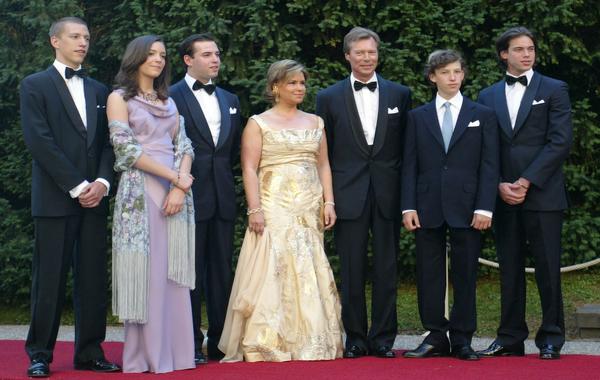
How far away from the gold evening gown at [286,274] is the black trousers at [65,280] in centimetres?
92

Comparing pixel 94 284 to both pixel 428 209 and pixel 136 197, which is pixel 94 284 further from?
pixel 428 209

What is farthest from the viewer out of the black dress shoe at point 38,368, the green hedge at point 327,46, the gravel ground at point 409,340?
the green hedge at point 327,46

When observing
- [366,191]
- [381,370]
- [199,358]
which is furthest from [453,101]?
[199,358]

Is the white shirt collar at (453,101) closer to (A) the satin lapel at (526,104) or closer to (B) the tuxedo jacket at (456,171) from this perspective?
(B) the tuxedo jacket at (456,171)

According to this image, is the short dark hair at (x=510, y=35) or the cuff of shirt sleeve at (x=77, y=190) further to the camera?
the short dark hair at (x=510, y=35)

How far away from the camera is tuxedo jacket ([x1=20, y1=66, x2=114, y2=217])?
21.0ft

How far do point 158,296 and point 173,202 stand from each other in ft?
1.92

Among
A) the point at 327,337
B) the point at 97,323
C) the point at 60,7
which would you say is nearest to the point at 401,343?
the point at 327,337

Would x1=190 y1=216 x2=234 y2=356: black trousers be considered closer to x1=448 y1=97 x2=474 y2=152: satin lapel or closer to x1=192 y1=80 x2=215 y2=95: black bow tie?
x1=192 y1=80 x2=215 y2=95: black bow tie

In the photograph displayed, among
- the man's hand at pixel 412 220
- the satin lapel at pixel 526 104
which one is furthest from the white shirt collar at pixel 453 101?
the man's hand at pixel 412 220

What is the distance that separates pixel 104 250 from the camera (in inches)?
264

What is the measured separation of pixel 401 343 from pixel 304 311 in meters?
1.52

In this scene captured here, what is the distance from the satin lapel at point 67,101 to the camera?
653cm

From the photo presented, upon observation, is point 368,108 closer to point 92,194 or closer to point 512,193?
point 512,193
